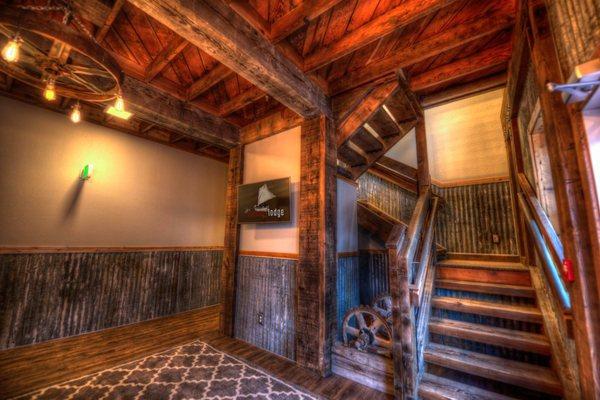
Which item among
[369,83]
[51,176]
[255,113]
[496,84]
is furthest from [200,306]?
[496,84]

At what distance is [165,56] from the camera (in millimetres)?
2941

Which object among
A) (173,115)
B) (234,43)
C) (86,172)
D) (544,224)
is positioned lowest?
(544,224)

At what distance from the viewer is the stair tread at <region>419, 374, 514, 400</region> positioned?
212cm

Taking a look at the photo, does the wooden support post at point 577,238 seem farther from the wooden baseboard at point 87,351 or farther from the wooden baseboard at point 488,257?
the wooden baseboard at point 87,351

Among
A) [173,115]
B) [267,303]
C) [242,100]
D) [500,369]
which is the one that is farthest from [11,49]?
[500,369]

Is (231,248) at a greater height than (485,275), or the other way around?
(231,248)

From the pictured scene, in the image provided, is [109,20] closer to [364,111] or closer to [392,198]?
[364,111]

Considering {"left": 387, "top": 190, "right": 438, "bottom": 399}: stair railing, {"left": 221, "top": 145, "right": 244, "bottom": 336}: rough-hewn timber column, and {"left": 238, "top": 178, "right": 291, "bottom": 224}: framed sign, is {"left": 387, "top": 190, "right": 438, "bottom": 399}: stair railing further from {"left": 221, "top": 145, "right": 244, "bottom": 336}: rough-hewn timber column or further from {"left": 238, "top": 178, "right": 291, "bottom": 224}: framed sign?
{"left": 221, "top": 145, "right": 244, "bottom": 336}: rough-hewn timber column

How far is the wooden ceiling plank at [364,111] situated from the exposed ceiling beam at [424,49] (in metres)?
0.17

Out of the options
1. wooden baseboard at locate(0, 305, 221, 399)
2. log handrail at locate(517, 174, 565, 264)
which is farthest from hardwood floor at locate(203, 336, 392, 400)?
log handrail at locate(517, 174, 565, 264)

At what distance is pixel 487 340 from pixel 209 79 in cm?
429

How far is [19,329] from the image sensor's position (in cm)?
372

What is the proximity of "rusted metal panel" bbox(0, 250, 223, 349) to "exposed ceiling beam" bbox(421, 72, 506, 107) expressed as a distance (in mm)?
5815

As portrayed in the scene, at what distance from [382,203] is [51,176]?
20.6 feet
